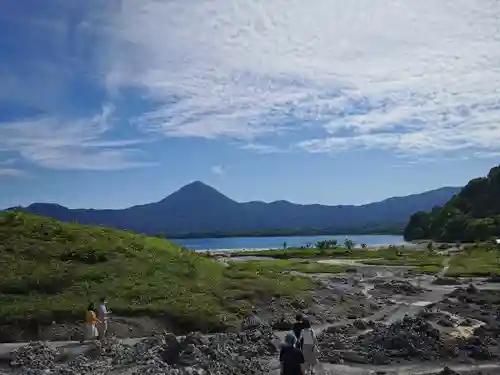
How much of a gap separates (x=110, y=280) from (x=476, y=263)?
53.6 meters

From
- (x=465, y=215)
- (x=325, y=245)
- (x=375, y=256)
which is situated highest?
(x=465, y=215)

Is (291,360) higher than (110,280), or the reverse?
(110,280)

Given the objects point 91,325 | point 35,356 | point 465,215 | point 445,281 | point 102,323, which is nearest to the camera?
point 35,356

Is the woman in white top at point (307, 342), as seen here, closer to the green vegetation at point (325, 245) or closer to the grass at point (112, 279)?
the grass at point (112, 279)

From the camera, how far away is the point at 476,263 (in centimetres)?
7312

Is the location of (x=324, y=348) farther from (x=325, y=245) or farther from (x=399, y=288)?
(x=325, y=245)

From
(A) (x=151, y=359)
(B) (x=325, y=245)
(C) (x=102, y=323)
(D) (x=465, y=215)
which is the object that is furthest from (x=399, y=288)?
(D) (x=465, y=215)

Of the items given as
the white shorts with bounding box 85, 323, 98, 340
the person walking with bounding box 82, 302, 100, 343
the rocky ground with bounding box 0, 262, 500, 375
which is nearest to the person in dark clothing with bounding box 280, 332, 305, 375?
the rocky ground with bounding box 0, 262, 500, 375

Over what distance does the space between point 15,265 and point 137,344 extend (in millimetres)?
11319

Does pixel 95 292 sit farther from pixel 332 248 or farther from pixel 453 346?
pixel 332 248

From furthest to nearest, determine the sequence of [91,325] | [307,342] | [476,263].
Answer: [476,263]
[91,325]
[307,342]

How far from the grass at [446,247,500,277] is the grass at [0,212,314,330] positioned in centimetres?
3086

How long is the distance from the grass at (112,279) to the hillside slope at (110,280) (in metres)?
0.05

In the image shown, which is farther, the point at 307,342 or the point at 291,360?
the point at 307,342
